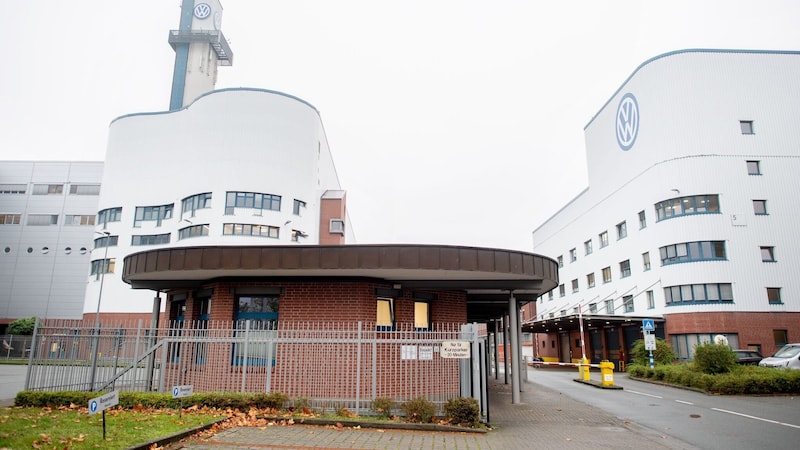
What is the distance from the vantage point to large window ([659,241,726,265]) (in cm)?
3331

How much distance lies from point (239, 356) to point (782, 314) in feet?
114

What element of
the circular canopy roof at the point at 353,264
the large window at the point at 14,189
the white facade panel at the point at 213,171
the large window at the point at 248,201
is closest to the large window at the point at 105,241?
the white facade panel at the point at 213,171

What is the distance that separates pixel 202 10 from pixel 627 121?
54.7 m

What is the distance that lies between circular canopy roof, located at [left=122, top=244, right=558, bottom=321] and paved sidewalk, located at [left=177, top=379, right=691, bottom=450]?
3551 millimetres

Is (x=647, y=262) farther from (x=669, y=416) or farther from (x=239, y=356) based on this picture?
(x=239, y=356)

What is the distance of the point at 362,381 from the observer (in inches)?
495

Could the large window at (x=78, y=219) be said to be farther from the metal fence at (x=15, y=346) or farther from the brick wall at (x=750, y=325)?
the brick wall at (x=750, y=325)

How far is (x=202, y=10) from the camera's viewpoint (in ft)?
218

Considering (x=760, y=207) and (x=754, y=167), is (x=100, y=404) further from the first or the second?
(x=754, y=167)

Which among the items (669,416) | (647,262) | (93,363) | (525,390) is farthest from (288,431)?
(647,262)

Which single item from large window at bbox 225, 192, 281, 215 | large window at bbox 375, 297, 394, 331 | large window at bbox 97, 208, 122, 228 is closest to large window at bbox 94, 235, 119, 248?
large window at bbox 97, 208, 122, 228

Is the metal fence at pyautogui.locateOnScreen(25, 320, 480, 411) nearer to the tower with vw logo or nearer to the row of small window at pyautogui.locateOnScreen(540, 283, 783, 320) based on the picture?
the row of small window at pyautogui.locateOnScreen(540, 283, 783, 320)

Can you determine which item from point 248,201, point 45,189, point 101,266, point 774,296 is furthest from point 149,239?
point 774,296

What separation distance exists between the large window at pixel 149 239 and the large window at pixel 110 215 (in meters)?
3.17
